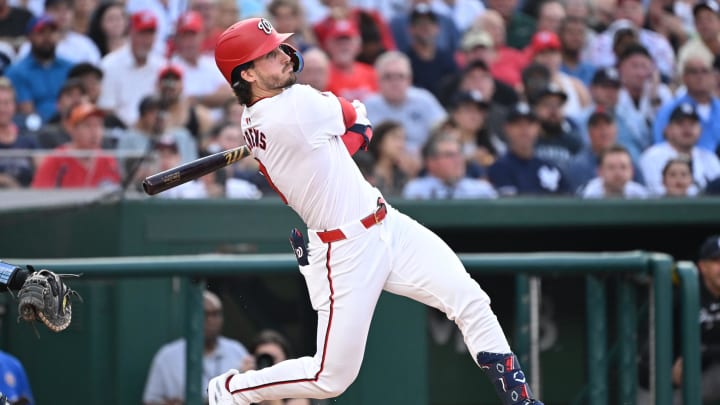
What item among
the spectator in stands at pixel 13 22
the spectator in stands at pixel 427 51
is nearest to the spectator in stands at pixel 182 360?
the spectator in stands at pixel 13 22

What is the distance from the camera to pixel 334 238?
14.0ft

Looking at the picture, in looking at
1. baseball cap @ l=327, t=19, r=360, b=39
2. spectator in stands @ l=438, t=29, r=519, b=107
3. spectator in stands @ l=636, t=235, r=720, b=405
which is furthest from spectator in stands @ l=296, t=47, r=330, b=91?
spectator in stands @ l=636, t=235, r=720, b=405

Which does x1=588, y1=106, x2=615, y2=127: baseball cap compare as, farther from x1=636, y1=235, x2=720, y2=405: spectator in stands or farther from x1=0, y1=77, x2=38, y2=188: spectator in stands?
x1=0, y1=77, x2=38, y2=188: spectator in stands

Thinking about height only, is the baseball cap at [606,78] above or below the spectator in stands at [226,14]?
below

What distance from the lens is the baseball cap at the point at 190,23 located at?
8.41 m

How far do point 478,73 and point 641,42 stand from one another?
1.72 meters

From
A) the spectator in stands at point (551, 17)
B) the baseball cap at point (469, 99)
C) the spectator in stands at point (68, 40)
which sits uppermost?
the spectator in stands at point (551, 17)

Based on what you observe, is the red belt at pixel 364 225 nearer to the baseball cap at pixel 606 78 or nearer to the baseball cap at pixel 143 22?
the baseball cap at pixel 143 22

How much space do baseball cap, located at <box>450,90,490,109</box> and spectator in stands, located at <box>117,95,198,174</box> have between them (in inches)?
71.6

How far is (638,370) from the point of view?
555 centimetres

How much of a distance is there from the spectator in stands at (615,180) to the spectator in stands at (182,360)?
2.72 m

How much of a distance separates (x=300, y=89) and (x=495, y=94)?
186 inches

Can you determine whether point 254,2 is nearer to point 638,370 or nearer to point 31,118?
point 31,118

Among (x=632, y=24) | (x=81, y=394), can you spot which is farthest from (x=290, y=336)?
(x=632, y=24)
